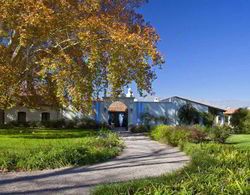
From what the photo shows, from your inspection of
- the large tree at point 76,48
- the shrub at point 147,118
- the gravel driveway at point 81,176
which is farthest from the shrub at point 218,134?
the shrub at point 147,118

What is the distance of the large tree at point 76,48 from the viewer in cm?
2430

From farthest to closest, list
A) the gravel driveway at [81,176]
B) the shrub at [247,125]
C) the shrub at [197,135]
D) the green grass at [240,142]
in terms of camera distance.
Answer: the shrub at [247,125] → the green grass at [240,142] → the shrub at [197,135] → the gravel driveway at [81,176]

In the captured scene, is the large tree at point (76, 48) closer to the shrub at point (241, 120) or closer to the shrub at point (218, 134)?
the shrub at point (218, 134)

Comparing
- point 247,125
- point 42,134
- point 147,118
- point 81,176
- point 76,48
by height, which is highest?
point 76,48

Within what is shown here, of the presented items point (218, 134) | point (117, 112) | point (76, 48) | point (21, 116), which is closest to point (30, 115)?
point (21, 116)

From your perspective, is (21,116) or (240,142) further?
(21,116)

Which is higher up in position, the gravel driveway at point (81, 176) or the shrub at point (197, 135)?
the shrub at point (197, 135)

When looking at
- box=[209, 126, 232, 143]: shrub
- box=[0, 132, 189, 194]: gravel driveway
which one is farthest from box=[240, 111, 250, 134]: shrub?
box=[0, 132, 189, 194]: gravel driveway

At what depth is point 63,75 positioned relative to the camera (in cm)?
2455

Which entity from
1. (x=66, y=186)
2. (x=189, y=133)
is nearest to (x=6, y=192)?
(x=66, y=186)

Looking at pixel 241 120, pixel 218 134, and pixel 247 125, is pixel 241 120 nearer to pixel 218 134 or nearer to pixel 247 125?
pixel 247 125

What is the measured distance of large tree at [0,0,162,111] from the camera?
24.3 m

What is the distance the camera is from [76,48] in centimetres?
2794

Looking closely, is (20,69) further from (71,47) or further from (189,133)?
(189,133)
